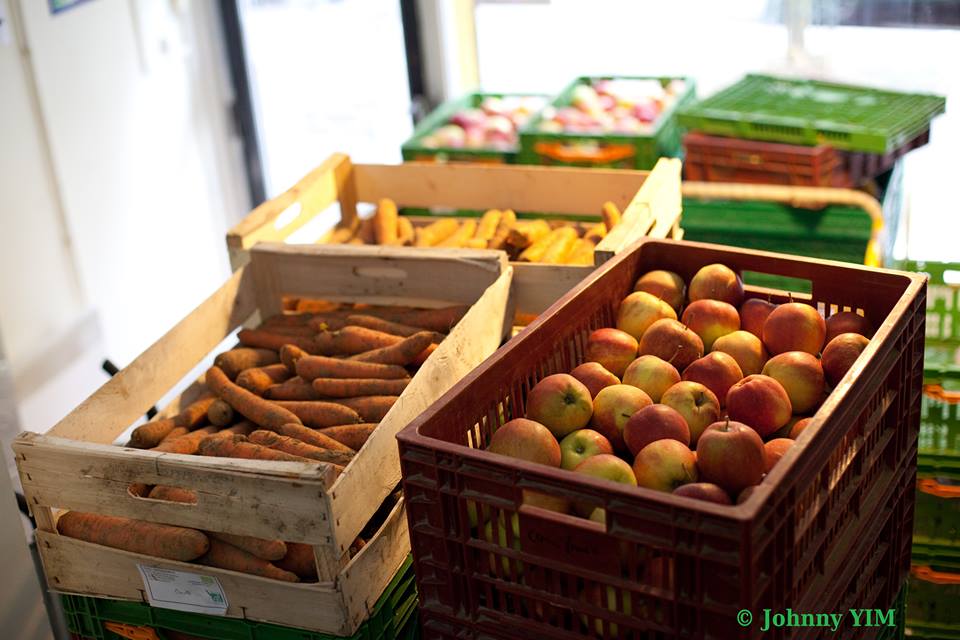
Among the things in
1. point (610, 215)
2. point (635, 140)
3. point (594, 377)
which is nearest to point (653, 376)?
point (594, 377)

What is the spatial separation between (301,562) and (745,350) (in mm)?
737

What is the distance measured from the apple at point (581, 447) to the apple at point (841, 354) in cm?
35

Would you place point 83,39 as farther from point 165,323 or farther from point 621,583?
point 621,583

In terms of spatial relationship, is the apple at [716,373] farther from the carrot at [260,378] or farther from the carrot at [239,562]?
the carrot at [260,378]

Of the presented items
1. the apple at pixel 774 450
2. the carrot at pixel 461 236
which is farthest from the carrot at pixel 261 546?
the carrot at pixel 461 236

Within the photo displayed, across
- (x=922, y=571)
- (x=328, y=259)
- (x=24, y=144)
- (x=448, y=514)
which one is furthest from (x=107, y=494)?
(x=24, y=144)

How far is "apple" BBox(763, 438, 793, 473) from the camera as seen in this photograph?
142 centimetres

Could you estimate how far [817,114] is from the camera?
122 inches

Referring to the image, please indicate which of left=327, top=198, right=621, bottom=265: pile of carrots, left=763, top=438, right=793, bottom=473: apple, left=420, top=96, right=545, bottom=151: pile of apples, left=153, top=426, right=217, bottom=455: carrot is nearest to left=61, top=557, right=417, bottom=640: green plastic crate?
left=153, top=426, right=217, bottom=455: carrot

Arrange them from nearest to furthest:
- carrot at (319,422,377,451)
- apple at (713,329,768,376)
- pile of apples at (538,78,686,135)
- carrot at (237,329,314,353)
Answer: apple at (713,329,768,376) → carrot at (319,422,377,451) → carrot at (237,329,314,353) → pile of apples at (538,78,686,135)

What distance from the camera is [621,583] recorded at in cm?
125

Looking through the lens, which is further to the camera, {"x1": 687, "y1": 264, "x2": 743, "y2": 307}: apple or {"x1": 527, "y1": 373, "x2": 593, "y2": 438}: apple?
{"x1": 687, "y1": 264, "x2": 743, "y2": 307}: apple

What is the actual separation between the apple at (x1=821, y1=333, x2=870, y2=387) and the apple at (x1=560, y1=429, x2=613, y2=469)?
13.7 inches

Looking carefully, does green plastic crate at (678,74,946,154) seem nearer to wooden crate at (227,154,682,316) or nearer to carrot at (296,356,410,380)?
wooden crate at (227,154,682,316)
